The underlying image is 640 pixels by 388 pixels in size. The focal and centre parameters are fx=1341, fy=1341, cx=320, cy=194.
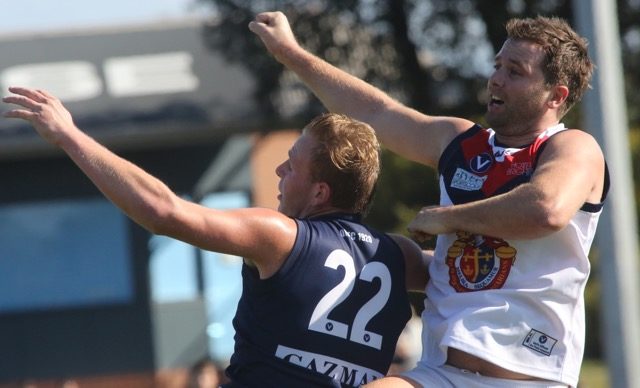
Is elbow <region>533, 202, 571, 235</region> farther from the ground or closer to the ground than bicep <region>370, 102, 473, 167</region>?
closer to the ground

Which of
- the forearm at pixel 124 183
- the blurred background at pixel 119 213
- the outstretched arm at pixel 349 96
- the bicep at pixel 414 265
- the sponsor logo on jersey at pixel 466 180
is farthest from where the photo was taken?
the blurred background at pixel 119 213

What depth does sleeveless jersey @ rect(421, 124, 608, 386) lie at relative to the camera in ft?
14.6

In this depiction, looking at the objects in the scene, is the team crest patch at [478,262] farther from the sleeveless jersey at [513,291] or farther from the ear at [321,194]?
the ear at [321,194]

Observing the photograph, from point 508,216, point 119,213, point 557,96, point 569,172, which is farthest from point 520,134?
point 119,213

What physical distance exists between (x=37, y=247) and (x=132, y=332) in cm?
209

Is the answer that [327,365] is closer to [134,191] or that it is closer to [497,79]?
[134,191]

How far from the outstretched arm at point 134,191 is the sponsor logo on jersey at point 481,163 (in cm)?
97

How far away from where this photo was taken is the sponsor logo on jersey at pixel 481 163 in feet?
15.4

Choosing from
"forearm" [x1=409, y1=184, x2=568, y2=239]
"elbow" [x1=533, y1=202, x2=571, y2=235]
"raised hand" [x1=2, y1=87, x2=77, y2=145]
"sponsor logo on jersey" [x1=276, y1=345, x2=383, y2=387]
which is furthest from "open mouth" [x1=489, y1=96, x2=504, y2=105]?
"raised hand" [x1=2, y1=87, x2=77, y2=145]

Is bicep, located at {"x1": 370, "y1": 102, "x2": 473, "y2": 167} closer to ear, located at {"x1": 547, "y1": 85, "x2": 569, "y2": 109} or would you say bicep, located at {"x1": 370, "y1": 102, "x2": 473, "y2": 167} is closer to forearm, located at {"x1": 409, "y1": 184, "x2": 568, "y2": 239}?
ear, located at {"x1": 547, "y1": 85, "x2": 569, "y2": 109}

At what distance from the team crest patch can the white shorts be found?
0.28 m

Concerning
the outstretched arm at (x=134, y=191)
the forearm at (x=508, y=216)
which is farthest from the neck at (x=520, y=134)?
the outstretched arm at (x=134, y=191)

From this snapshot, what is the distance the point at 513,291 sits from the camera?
14.7 ft

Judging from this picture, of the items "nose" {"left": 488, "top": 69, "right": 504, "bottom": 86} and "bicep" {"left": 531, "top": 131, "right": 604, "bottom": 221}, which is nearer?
"bicep" {"left": 531, "top": 131, "right": 604, "bottom": 221}
